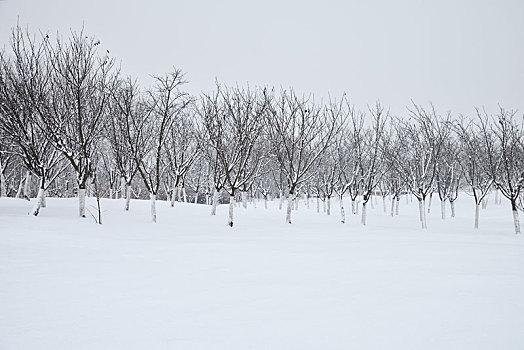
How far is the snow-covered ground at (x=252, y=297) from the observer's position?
12.2 feet

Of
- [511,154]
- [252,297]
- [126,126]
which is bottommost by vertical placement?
[252,297]

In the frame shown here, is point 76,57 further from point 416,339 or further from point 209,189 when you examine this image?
point 209,189

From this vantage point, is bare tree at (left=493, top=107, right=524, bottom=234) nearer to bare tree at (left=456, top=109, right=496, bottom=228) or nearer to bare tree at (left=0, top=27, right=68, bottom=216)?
bare tree at (left=456, top=109, right=496, bottom=228)

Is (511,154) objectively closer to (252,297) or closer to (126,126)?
(252,297)

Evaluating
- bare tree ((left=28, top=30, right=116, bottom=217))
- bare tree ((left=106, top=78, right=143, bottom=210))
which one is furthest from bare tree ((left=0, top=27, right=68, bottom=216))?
bare tree ((left=106, top=78, right=143, bottom=210))

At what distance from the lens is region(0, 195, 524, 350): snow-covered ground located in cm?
372

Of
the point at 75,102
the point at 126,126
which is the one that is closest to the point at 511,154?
the point at 126,126

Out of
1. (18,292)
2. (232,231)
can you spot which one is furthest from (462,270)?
(232,231)

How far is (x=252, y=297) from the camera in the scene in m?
5.05

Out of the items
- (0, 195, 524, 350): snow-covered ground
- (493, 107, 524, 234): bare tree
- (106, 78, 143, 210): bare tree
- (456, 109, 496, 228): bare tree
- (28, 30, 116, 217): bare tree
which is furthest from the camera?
(456, 109, 496, 228): bare tree

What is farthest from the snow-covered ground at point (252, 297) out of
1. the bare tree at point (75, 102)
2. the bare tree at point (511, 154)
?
the bare tree at point (511, 154)

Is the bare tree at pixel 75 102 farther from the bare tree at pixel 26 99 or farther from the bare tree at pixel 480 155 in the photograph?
the bare tree at pixel 480 155

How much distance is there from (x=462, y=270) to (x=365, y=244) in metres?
4.12

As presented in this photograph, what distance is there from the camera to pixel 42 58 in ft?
54.1
